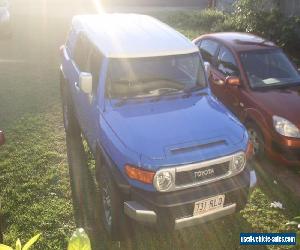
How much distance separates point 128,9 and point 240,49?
53.5 feet

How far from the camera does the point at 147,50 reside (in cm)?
476

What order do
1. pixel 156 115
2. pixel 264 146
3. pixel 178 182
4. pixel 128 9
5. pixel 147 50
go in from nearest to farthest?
pixel 178 182, pixel 156 115, pixel 147 50, pixel 264 146, pixel 128 9

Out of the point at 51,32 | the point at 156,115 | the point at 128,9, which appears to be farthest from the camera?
the point at 128,9

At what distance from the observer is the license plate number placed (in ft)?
12.6

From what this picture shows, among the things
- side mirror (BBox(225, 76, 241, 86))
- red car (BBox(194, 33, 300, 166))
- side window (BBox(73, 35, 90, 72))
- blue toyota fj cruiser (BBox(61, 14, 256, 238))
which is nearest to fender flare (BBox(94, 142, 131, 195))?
blue toyota fj cruiser (BBox(61, 14, 256, 238))

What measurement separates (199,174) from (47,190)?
252 centimetres

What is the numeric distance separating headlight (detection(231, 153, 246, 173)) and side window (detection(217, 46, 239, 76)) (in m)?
2.62

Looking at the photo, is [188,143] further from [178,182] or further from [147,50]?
[147,50]

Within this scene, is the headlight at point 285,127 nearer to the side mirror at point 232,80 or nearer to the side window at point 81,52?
the side mirror at point 232,80

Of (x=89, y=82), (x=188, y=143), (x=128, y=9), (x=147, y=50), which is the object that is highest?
(x=147, y=50)

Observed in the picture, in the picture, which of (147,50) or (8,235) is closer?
(8,235)

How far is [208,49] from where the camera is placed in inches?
289

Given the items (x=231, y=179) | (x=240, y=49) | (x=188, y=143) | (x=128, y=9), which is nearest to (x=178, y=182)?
(x=188, y=143)

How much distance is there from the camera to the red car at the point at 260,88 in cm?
550
